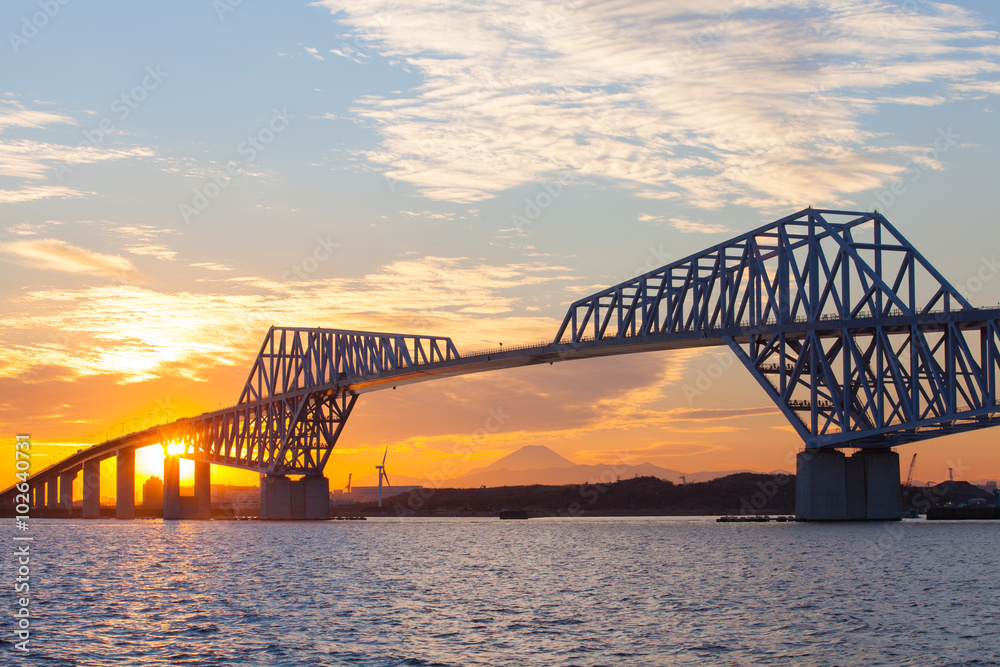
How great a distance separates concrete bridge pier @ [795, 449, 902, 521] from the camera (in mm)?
Answer: 98500

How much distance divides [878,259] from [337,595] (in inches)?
2850

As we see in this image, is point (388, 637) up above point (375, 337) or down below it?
below

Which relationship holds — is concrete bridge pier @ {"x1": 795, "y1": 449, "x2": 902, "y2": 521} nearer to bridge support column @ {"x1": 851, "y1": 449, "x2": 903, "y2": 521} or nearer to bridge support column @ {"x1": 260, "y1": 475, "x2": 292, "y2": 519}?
bridge support column @ {"x1": 851, "y1": 449, "x2": 903, "y2": 521}

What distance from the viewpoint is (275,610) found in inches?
1766

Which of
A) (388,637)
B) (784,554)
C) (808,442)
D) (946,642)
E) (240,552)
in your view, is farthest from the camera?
(808,442)

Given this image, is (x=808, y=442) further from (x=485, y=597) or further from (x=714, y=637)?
(x=714, y=637)

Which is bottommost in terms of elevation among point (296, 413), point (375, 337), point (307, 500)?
point (307, 500)

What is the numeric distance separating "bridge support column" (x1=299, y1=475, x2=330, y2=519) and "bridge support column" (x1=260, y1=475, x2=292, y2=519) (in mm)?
2285

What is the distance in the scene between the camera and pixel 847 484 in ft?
324

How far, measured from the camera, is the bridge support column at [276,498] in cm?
15962


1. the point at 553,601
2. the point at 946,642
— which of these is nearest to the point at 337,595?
the point at 553,601

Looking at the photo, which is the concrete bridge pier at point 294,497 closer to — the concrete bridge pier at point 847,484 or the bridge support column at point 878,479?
the concrete bridge pier at point 847,484

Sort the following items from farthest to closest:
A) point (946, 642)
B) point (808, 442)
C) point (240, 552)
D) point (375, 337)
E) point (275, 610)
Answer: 1. point (375, 337)
2. point (808, 442)
3. point (240, 552)
4. point (275, 610)
5. point (946, 642)

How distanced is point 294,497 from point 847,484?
87.7 metres
